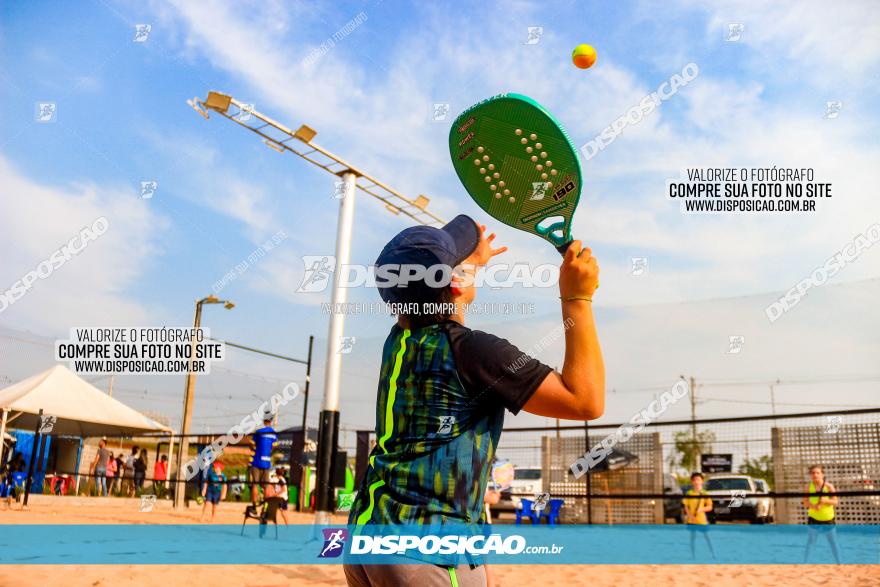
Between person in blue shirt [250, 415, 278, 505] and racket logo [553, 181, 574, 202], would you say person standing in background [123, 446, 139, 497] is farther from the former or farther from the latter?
racket logo [553, 181, 574, 202]

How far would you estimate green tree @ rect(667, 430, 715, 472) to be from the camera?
12.8m

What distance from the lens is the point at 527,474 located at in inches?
700

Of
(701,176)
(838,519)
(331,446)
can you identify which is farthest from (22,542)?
(838,519)

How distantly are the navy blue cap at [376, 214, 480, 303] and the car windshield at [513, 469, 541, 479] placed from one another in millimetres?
16167

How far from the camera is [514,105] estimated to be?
73.7 inches

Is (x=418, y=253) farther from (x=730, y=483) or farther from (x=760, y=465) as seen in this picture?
(x=730, y=483)

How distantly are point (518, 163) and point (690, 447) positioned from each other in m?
16.1

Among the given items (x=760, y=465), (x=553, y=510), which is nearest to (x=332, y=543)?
(x=553, y=510)

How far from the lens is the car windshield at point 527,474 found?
17.2 meters

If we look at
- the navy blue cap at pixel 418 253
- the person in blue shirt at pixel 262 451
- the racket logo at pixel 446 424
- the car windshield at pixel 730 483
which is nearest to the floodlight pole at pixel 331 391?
the person in blue shirt at pixel 262 451

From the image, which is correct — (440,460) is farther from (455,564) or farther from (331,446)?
(331,446)

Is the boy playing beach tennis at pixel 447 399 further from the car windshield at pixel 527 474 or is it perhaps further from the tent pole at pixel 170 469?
the tent pole at pixel 170 469

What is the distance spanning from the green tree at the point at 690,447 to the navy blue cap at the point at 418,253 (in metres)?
11.6

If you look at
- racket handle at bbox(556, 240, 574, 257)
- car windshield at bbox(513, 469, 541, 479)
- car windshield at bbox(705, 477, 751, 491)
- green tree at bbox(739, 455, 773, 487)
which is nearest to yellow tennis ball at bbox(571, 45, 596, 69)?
racket handle at bbox(556, 240, 574, 257)
